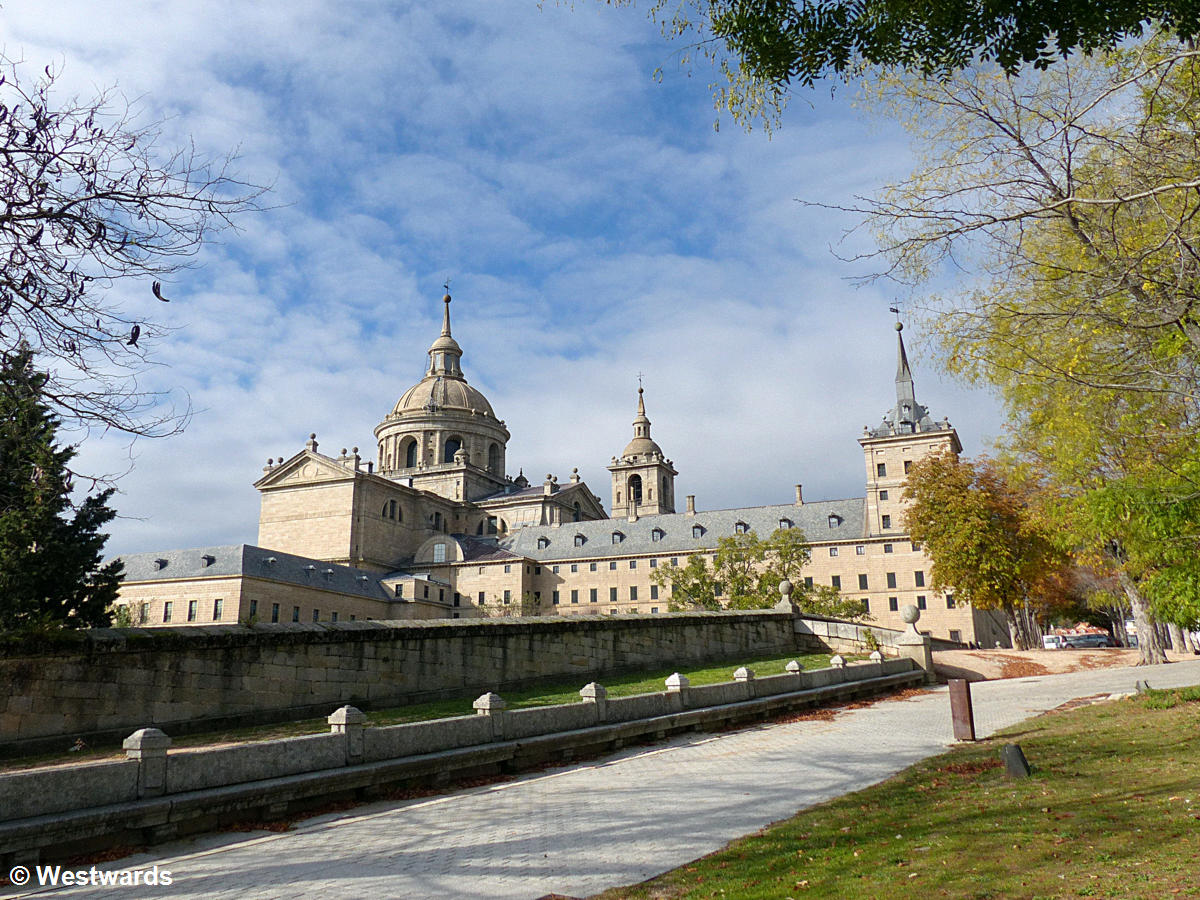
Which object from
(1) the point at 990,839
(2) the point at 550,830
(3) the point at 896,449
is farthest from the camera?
(3) the point at 896,449

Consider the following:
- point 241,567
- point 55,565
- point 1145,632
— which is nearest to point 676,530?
point 241,567

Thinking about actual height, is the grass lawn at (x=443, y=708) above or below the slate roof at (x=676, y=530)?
below

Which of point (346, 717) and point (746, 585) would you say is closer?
point (346, 717)

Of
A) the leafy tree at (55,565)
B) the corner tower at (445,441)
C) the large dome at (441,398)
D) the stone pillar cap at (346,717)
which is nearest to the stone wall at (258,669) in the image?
the stone pillar cap at (346,717)

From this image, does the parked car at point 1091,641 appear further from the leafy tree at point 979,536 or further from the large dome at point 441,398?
the large dome at point 441,398

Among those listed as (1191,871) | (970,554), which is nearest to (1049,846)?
(1191,871)

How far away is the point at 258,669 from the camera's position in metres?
15.5

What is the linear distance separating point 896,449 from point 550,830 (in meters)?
62.4

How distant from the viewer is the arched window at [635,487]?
305 ft

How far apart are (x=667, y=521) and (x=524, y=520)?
14.7 m

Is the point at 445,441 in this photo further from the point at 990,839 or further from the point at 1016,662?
the point at 990,839

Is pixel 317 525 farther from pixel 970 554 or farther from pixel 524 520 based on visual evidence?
pixel 970 554

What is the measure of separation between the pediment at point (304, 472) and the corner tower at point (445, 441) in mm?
11566

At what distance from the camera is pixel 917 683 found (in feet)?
87.1
